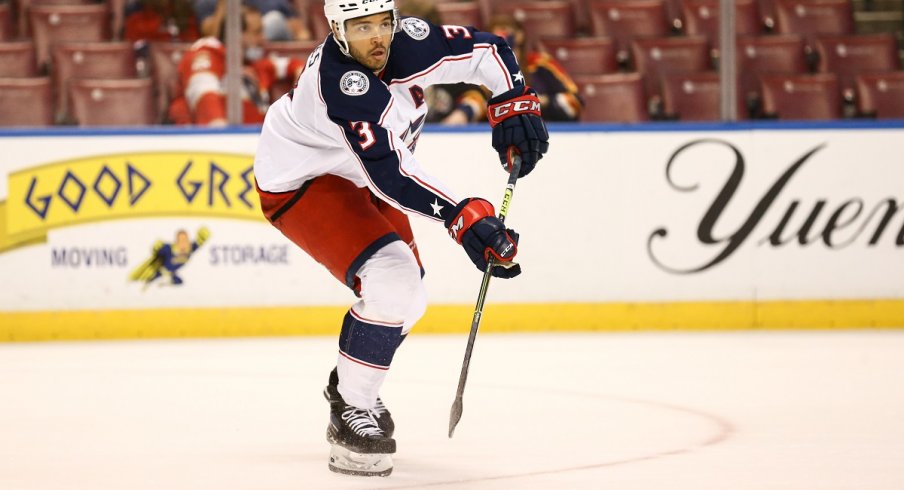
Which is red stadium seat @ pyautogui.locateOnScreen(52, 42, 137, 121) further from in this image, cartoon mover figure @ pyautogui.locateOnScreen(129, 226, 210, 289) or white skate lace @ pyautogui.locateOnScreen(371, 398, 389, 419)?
white skate lace @ pyautogui.locateOnScreen(371, 398, 389, 419)

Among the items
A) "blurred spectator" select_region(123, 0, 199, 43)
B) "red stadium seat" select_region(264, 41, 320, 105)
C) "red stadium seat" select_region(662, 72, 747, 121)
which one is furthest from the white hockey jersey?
"blurred spectator" select_region(123, 0, 199, 43)

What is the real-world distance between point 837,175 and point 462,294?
1.93 metres

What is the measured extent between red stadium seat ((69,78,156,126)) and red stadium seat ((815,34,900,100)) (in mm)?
3768

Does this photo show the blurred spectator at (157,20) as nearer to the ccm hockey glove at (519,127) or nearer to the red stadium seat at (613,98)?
the red stadium seat at (613,98)

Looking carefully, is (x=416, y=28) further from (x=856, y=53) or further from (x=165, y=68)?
(x=856, y=53)

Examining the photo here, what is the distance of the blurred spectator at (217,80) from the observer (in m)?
7.19

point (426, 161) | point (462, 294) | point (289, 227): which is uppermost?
point (289, 227)

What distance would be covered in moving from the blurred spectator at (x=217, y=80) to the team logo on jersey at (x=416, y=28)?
321 cm

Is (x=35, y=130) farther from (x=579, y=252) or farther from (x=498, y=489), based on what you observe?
(x=498, y=489)

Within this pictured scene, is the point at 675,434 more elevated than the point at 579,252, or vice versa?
the point at 675,434

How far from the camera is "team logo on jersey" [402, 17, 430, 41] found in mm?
3977

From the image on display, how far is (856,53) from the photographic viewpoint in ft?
27.3

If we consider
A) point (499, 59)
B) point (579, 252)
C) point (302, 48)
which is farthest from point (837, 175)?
point (499, 59)

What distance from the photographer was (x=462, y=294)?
7121mm
